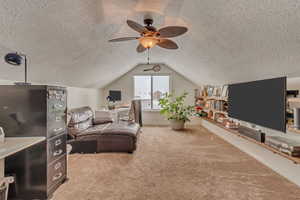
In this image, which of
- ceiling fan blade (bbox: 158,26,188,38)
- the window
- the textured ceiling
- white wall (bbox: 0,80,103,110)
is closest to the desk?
the textured ceiling

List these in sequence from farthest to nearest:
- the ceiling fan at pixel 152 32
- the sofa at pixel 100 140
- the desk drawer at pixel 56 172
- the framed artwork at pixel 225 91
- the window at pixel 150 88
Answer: the window at pixel 150 88 < the framed artwork at pixel 225 91 < the sofa at pixel 100 140 < the ceiling fan at pixel 152 32 < the desk drawer at pixel 56 172

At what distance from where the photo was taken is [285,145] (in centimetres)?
219

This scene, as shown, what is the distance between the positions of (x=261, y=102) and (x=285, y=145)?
2.43 ft

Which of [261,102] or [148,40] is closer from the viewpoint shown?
[148,40]

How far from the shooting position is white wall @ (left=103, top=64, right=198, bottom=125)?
641 centimetres

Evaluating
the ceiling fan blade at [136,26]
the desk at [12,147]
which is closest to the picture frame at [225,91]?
the ceiling fan blade at [136,26]

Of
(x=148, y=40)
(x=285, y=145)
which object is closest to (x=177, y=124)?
(x=285, y=145)

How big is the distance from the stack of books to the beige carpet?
0.44 metres

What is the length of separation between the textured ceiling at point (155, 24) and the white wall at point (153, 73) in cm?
311

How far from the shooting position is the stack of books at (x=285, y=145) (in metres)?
2.06

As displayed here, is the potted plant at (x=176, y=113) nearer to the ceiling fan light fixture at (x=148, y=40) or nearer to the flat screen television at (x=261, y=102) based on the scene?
the flat screen television at (x=261, y=102)

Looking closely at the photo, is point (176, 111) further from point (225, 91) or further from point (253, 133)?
point (253, 133)

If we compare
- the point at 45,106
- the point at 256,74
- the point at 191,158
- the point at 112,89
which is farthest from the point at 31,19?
the point at 112,89

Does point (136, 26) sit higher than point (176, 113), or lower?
higher
